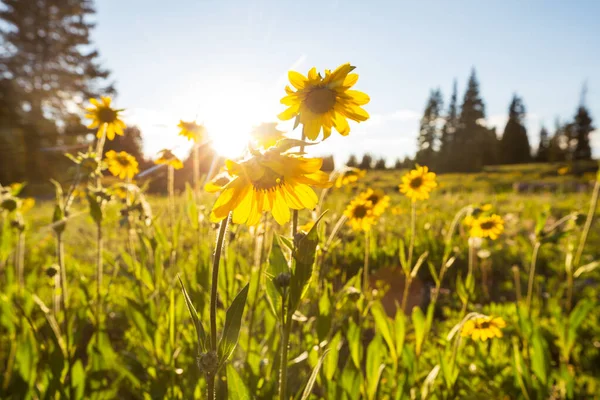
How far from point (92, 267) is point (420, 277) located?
387cm

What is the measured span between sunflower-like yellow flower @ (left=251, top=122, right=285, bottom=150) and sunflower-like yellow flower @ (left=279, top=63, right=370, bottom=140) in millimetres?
168

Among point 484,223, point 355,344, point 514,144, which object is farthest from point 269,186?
point 514,144

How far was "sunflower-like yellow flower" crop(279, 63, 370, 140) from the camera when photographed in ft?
3.82

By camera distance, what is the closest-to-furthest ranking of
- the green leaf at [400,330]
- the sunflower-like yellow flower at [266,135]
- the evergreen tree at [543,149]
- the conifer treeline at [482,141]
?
1. the sunflower-like yellow flower at [266,135]
2. the green leaf at [400,330]
3. the conifer treeline at [482,141]
4. the evergreen tree at [543,149]

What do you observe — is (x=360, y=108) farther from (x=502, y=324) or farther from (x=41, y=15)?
(x=41, y=15)

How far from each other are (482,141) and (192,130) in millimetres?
30060

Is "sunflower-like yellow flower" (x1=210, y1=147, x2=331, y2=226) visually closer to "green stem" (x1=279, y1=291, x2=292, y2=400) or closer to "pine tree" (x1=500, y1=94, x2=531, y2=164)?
"green stem" (x1=279, y1=291, x2=292, y2=400)

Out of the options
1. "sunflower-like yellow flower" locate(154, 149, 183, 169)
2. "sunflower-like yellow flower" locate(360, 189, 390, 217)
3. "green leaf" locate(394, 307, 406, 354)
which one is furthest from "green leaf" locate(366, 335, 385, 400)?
"sunflower-like yellow flower" locate(154, 149, 183, 169)

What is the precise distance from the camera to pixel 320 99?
3.89ft

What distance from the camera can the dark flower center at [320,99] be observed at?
1185 millimetres

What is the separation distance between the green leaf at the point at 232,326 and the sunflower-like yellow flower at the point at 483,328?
147 cm

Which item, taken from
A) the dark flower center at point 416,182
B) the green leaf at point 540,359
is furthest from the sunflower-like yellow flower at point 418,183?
the green leaf at point 540,359

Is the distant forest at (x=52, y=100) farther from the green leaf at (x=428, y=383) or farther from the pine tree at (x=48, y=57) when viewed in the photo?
the green leaf at (x=428, y=383)

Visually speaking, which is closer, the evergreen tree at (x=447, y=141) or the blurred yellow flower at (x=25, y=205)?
the blurred yellow flower at (x=25, y=205)
